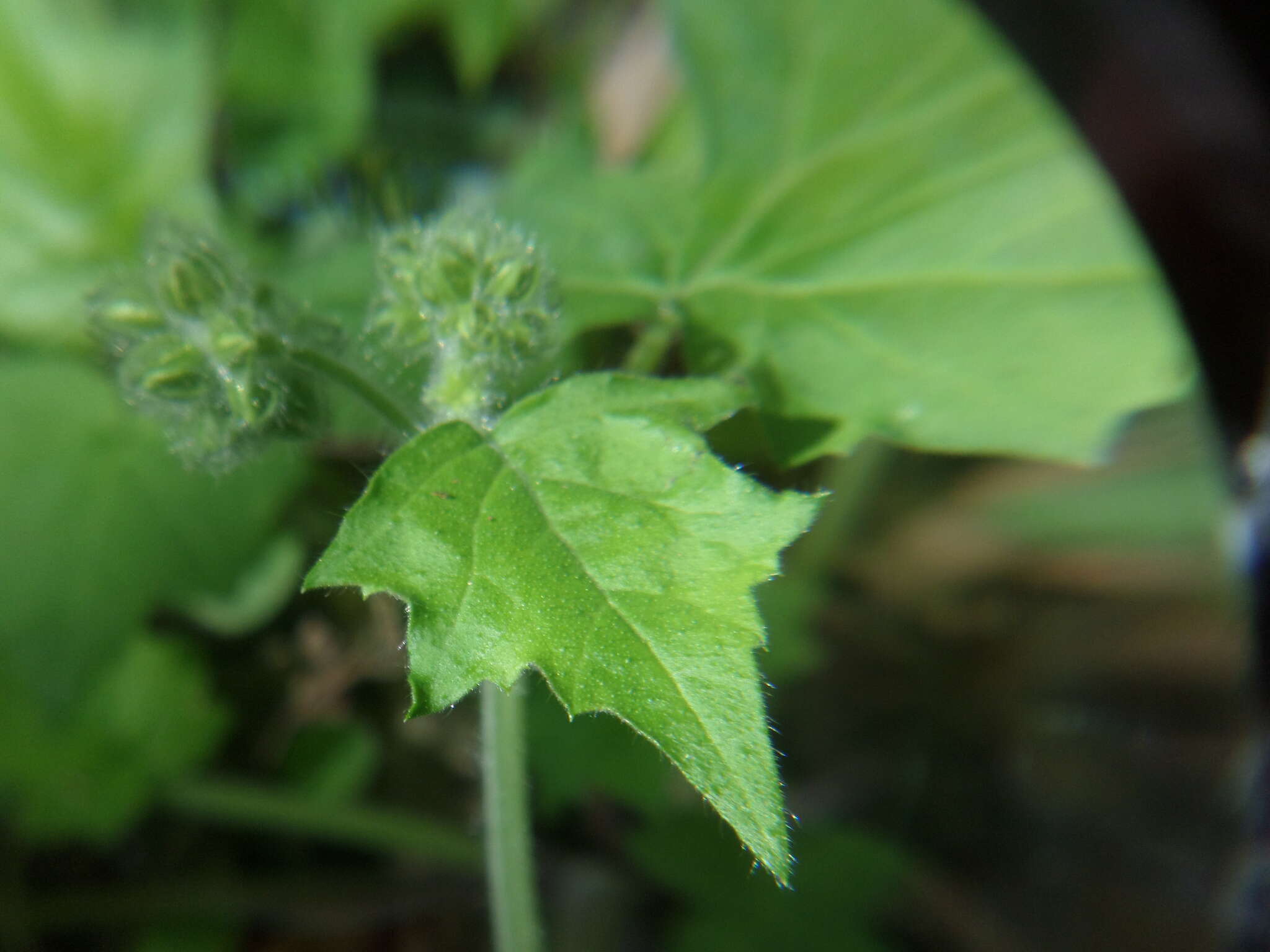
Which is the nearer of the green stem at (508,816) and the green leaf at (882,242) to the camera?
the green stem at (508,816)

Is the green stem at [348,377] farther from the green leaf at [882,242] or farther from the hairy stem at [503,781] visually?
the green leaf at [882,242]

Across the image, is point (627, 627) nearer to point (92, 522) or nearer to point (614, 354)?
point (614, 354)

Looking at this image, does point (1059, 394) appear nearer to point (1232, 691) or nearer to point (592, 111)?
point (1232, 691)

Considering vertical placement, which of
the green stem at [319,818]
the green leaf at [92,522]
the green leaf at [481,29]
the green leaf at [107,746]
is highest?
the green leaf at [481,29]

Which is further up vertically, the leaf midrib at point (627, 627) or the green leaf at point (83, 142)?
the green leaf at point (83, 142)

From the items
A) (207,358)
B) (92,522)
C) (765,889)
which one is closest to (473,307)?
(207,358)

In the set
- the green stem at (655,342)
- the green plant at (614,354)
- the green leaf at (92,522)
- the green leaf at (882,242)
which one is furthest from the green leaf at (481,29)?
the green stem at (655,342)

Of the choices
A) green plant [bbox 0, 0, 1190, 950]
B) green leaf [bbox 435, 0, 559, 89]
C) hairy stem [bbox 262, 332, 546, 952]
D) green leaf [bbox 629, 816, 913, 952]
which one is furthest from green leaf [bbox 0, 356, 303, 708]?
green leaf [bbox 435, 0, 559, 89]

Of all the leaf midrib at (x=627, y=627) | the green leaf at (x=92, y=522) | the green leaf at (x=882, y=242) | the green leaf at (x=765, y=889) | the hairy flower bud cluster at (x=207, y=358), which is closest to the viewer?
the leaf midrib at (x=627, y=627)
